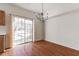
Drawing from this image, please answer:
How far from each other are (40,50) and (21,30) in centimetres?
73

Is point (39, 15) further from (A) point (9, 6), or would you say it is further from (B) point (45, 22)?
(A) point (9, 6)

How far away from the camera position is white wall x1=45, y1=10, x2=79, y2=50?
7.33 feet

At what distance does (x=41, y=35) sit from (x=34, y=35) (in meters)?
0.20

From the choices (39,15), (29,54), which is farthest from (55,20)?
(29,54)

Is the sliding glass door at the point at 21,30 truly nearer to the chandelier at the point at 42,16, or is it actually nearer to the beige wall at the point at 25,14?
the beige wall at the point at 25,14

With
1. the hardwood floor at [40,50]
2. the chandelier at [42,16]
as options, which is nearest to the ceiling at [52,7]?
the chandelier at [42,16]

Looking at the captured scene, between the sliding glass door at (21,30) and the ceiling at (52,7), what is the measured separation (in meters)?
0.33

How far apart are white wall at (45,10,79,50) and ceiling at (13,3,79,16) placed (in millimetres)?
133

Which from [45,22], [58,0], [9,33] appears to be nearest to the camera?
[58,0]

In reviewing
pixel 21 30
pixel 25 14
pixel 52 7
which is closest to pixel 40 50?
pixel 21 30

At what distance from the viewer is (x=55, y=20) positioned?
2381 mm

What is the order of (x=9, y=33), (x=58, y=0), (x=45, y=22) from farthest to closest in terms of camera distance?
(x=45, y=22)
(x=9, y=33)
(x=58, y=0)

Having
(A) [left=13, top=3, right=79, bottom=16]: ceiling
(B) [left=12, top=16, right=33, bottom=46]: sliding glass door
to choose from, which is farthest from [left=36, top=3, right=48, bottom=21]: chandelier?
(B) [left=12, top=16, right=33, bottom=46]: sliding glass door

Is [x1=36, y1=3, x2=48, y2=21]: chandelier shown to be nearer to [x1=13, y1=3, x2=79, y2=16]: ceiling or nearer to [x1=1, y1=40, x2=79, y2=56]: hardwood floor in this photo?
[x1=13, y1=3, x2=79, y2=16]: ceiling
